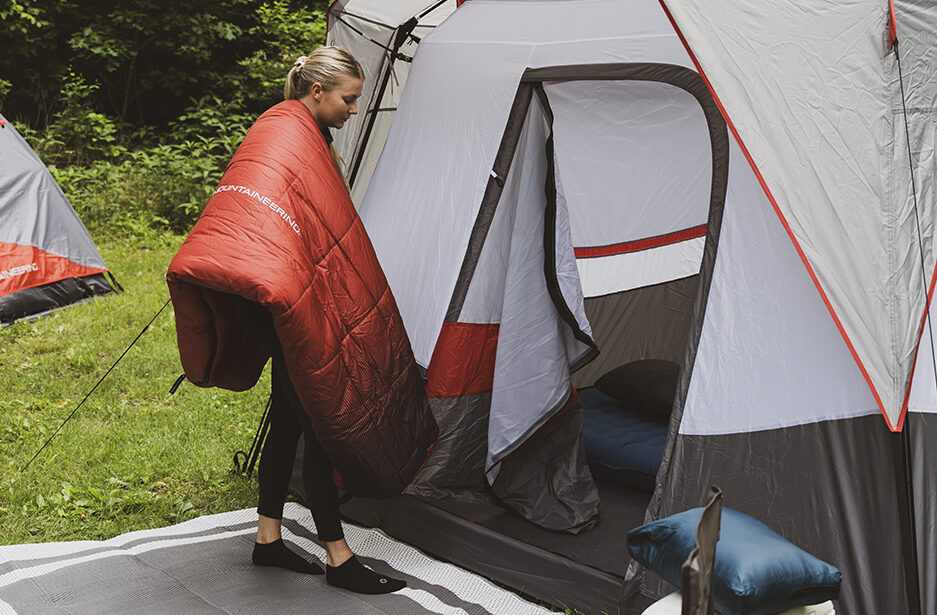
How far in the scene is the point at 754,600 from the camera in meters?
1.98

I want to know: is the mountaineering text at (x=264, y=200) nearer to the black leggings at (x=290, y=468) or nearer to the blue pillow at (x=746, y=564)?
the black leggings at (x=290, y=468)

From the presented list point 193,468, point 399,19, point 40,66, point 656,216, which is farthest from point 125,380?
point 40,66

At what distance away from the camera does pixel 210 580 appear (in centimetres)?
301

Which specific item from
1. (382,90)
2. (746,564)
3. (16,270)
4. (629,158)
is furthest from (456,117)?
(16,270)

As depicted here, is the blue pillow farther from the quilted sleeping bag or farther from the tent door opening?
the quilted sleeping bag

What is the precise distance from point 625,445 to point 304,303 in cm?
150

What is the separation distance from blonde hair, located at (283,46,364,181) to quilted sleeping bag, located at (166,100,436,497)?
70 millimetres

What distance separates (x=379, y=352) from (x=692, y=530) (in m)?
1.20

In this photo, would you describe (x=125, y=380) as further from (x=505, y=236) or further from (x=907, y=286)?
(x=907, y=286)

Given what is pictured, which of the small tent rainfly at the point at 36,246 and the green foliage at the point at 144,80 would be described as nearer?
the small tent rainfly at the point at 36,246

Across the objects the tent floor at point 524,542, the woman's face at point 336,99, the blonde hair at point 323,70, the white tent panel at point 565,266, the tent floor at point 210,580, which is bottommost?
the tent floor at point 210,580

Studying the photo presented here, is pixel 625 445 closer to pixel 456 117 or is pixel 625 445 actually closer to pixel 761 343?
pixel 761 343

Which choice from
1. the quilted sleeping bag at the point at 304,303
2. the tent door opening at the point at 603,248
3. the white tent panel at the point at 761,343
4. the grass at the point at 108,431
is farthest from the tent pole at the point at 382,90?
the white tent panel at the point at 761,343

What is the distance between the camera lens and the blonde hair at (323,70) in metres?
2.90
